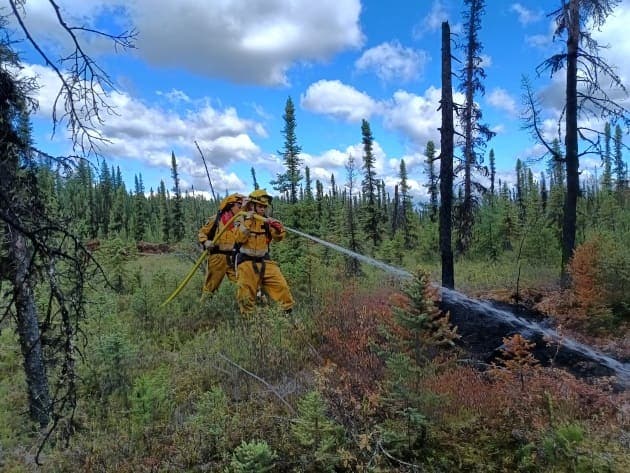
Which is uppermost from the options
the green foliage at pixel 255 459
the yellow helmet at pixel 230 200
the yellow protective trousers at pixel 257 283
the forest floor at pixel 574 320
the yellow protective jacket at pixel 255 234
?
the yellow helmet at pixel 230 200

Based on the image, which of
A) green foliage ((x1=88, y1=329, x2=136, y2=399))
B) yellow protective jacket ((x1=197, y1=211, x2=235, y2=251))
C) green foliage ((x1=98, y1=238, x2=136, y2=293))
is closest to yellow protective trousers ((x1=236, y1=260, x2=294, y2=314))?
yellow protective jacket ((x1=197, y1=211, x2=235, y2=251))

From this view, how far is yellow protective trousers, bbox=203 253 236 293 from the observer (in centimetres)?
975

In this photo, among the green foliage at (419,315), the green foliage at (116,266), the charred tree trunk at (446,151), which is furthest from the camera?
the green foliage at (116,266)

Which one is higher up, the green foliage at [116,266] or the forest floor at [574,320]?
the green foliage at [116,266]

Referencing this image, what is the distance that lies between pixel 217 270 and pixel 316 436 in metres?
6.74

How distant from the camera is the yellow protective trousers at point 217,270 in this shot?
9748 mm

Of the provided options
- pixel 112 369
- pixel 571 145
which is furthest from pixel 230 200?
pixel 571 145

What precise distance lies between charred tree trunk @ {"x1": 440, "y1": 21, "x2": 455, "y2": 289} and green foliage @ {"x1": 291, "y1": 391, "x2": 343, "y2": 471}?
861 centimetres

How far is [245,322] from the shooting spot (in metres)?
8.00

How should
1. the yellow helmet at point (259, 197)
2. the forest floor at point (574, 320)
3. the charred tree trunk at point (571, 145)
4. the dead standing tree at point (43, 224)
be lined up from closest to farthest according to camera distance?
the dead standing tree at point (43, 224) → the forest floor at point (574, 320) → the yellow helmet at point (259, 197) → the charred tree trunk at point (571, 145)

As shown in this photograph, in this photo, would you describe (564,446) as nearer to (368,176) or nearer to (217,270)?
(217,270)

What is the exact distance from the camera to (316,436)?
3.78 m

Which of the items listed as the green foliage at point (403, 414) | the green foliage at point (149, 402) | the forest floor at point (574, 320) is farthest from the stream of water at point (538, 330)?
the green foliage at point (149, 402)

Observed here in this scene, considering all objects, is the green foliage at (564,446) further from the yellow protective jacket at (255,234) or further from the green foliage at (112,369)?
the yellow protective jacket at (255,234)
